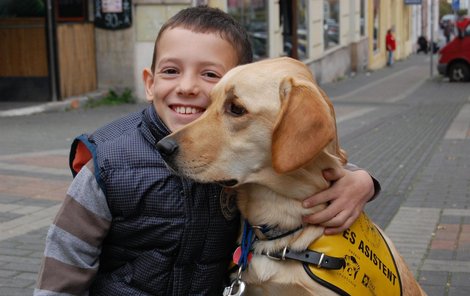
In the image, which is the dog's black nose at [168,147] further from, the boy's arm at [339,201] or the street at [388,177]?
the street at [388,177]

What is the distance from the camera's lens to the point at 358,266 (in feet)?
8.66

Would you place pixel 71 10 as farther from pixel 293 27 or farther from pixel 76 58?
pixel 293 27

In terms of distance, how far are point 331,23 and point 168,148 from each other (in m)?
26.5

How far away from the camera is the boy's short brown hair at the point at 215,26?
276 centimetres

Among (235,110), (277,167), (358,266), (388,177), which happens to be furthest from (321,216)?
(388,177)

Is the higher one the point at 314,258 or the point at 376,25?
the point at 314,258

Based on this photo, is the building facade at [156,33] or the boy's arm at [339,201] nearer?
the boy's arm at [339,201]

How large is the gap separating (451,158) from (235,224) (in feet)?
26.0

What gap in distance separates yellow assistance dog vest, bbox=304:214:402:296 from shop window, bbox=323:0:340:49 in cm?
2446

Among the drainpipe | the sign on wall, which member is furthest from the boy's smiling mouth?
the sign on wall

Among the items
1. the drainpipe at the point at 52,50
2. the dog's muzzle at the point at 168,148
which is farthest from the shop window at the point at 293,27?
the dog's muzzle at the point at 168,148

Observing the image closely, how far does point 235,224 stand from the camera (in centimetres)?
278

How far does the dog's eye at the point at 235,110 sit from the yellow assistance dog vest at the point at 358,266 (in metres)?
0.50

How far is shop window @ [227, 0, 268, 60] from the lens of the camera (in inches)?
778
